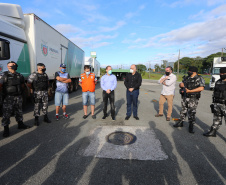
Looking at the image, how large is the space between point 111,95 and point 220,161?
331 cm

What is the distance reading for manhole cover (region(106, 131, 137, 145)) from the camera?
→ 3379mm

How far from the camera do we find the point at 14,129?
4.07 meters

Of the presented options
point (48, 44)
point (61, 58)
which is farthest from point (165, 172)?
point (61, 58)

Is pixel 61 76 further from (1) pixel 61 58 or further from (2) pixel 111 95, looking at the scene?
(1) pixel 61 58

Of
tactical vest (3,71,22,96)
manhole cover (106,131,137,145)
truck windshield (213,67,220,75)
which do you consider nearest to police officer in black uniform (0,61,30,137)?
tactical vest (3,71,22,96)

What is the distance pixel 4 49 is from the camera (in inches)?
185

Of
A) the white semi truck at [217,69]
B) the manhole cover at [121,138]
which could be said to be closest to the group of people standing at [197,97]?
the manhole cover at [121,138]

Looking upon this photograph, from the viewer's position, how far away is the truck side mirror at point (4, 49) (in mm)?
4598

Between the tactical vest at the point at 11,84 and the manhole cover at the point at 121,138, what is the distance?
2644 mm

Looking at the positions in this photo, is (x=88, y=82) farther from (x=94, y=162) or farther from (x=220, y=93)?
(x=220, y=93)

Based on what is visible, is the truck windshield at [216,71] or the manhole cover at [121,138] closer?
the manhole cover at [121,138]

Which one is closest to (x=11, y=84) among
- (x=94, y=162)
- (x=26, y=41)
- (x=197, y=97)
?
(x=94, y=162)

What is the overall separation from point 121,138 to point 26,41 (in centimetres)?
554

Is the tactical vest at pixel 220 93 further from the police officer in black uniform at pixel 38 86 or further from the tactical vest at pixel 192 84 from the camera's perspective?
the police officer in black uniform at pixel 38 86
